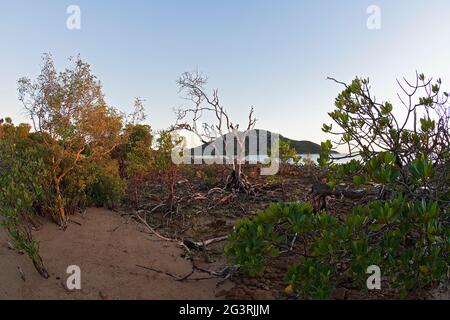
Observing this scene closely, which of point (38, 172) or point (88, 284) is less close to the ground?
point (38, 172)

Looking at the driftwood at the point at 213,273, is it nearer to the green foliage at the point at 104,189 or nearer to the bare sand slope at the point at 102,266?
the bare sand slope at the point at 102,266

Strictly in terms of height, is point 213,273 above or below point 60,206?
below

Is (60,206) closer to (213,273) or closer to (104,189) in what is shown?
(104,189)

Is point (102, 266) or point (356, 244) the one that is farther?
point (102, 266)

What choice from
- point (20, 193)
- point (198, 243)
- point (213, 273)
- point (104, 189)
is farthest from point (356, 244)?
point (104, 189)

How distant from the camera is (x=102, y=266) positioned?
14.9 feet

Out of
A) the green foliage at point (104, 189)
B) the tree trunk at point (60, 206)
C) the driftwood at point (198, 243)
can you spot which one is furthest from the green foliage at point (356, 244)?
the green foliage at point (104, 189)

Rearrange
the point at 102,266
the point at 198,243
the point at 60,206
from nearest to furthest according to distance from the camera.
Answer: the point at 102,266
the point at 198,243
the point at 60,206

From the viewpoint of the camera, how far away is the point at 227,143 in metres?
9.09

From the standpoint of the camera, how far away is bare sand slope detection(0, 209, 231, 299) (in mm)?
3961

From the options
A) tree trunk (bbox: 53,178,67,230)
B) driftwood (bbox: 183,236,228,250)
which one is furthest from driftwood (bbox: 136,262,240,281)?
tree trunk (bbox: 53,178,67,230)
